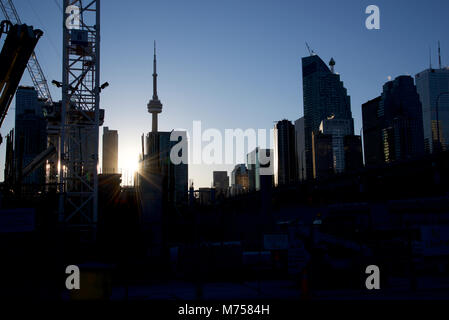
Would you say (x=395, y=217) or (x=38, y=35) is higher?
(x=38, y=35)

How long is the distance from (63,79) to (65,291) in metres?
20.7

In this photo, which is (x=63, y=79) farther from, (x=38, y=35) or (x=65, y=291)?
(x=65, y=291)

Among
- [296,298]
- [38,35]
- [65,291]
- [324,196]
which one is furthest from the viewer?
[324,196]

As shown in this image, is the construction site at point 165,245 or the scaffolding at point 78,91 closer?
the construction site at point 165,245

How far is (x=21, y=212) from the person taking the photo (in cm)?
1248

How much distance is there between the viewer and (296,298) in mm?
15406

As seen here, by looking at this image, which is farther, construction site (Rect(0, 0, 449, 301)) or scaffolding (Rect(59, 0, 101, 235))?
scaffolding (Rect(59, 0, 101, 235))

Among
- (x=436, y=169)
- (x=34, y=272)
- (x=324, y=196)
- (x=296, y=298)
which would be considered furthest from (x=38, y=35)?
(x=324, y=196)

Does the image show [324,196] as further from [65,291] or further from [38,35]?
[65,291]

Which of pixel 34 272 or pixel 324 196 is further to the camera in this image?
pixel 324 196

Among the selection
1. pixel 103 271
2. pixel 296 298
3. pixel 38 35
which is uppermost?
pixel 38 35

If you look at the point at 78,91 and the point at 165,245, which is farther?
the point at 78,91
